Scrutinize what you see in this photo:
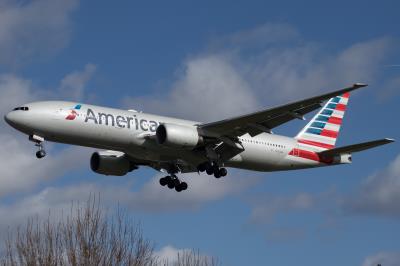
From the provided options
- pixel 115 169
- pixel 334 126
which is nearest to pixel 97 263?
pixel 115 169

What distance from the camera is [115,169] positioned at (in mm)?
57438

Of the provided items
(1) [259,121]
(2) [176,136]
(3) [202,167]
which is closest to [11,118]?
(2) [176,136]

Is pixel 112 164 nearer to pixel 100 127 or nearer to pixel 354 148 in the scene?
pixel 100 127

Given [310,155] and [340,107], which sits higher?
[340,107]

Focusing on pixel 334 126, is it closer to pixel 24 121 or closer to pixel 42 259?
pixel 24 121

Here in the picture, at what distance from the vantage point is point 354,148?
179 feet

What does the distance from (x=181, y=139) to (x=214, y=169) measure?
159 inches

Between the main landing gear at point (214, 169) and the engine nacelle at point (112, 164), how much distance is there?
601 centimetres

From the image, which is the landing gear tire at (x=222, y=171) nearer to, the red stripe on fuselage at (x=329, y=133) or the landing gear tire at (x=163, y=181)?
the landing gear tire at (x=163, y=181)

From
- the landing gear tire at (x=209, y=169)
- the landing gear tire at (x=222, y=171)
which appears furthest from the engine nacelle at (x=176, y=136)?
the landing gear tire at (x=222, y=171)

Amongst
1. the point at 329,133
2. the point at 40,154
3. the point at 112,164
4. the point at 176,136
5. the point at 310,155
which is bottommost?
the point at 40,154

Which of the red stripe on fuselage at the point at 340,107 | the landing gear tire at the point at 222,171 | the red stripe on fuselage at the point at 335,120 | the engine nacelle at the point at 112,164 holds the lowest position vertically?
the landing gear tire at the point at 222,171

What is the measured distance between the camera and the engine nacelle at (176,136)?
164ft

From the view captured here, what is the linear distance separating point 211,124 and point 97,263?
15.6m
